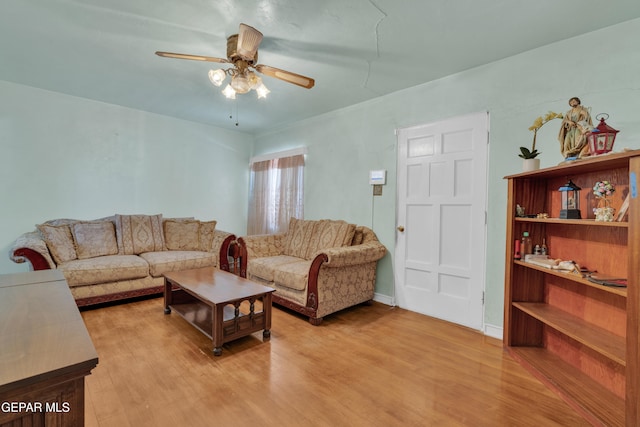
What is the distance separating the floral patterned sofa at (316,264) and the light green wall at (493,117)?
0.99 ft

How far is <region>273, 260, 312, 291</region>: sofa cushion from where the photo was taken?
292 centimetres

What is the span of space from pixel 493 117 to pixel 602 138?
43.7 inches

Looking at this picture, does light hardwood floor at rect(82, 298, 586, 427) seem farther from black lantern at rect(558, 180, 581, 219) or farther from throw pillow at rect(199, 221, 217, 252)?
throw pillow at rect(199, 221, 217, 252)

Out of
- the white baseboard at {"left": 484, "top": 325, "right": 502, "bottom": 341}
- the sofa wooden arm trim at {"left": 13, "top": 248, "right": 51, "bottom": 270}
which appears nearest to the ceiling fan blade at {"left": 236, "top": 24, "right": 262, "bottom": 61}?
the sofa wooden arm trim at {"left": 13, "top": 248, "right": 51, "bottom": 270}

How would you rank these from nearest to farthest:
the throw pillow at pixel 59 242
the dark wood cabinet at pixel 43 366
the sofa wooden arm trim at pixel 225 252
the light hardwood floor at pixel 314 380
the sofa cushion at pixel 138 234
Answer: the dark wood cabinet at pixel 43 366 → the light hardwood floor at pixel 314 380 → the throw pillow at pixel 59 242 → the sofa cushion at pixel 138 234 → the sofa wooden arm trim at pixel 225 252

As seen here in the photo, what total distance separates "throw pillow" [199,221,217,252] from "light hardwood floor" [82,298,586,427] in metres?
1.53

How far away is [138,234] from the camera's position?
3.85 m

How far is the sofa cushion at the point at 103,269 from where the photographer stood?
9.68 ft

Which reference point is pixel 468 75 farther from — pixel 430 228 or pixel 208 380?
pixel 208 380

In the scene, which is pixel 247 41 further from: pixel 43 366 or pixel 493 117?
pixel 493 117

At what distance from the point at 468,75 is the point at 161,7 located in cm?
264

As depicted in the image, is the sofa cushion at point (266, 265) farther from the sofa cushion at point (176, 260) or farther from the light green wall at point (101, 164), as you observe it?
the light green wall at point (101, 164)

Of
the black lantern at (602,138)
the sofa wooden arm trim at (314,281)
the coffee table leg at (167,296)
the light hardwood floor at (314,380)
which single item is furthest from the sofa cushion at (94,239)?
the black lantern at (602,138)

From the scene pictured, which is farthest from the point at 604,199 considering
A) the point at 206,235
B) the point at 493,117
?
the point at 206,235
